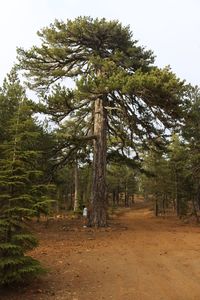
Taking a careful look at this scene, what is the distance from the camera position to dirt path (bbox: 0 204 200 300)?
7.86 meters

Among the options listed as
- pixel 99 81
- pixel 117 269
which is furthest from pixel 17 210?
pixel 99 81

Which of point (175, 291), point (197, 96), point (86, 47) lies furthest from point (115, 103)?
point (175, 291)

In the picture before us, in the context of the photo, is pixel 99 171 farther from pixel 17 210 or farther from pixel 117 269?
pixel 17 210

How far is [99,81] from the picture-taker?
61.6ft

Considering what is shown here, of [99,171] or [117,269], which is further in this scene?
[99,171]

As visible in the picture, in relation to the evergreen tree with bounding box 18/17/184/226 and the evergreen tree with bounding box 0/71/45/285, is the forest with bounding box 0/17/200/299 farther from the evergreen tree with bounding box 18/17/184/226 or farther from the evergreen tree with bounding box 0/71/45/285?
the evergreen tree with bounding box 0/71/45/285

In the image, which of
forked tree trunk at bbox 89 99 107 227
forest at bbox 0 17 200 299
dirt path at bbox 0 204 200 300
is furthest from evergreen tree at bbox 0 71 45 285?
forked tree trunk at bbox 89 99 107 227

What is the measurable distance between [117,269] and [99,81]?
35.7ft

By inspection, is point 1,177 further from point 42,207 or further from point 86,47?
point 86,47

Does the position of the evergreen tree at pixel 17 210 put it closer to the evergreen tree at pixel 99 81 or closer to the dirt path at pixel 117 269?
the dirt path at pixel 117 269

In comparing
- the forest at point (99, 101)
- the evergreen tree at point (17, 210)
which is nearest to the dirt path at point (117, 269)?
the evergreen tree at point (17, 210)

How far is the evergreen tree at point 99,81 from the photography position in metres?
20.1

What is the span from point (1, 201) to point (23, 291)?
1.96 metres

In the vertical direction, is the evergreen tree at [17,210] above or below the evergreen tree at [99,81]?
below
